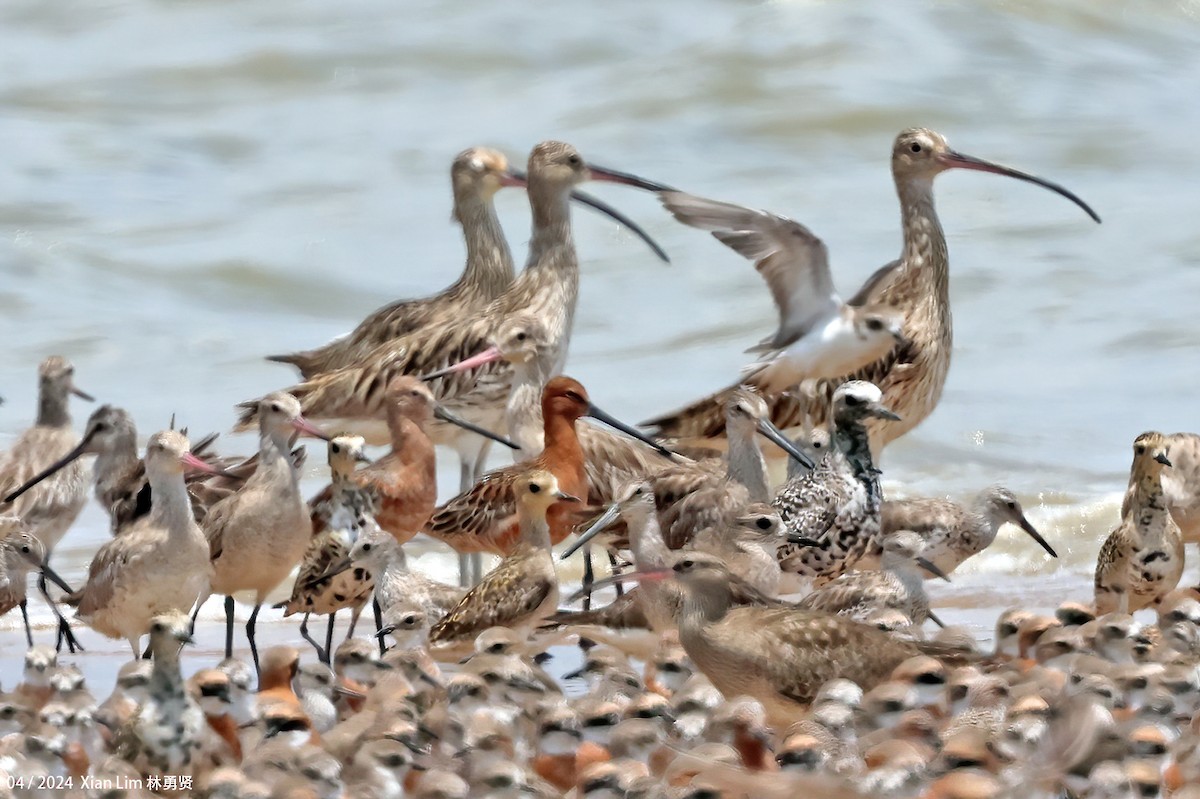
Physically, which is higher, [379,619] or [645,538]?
[645,538]

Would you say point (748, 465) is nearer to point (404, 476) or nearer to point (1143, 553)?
point (404, 476)

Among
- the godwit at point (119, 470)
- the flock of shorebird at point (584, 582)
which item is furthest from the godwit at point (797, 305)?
the godwit at point (119, 470)

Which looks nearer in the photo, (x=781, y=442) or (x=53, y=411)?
(x=781, y=442)

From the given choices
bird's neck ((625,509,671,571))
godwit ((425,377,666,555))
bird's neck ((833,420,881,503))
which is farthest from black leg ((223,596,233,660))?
bird's neck ((833,420,881,503))

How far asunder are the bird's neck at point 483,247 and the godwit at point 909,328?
1.12 metres

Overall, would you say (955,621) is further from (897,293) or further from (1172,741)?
(1172,741)

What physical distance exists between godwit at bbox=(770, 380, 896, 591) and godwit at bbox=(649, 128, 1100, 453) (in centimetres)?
124

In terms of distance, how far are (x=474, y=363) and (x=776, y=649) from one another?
137 inches

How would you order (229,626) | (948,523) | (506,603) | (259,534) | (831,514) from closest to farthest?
(506,603)
(259,534)
(229,626)
(831,514)
(948,523)

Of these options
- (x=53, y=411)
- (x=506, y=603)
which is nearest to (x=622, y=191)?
(x=53, y=411)

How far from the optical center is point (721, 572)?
620 cm

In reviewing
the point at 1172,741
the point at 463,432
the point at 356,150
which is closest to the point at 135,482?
the point at 463,432

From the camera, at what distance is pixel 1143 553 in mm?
7453

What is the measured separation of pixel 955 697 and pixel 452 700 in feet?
4.37
